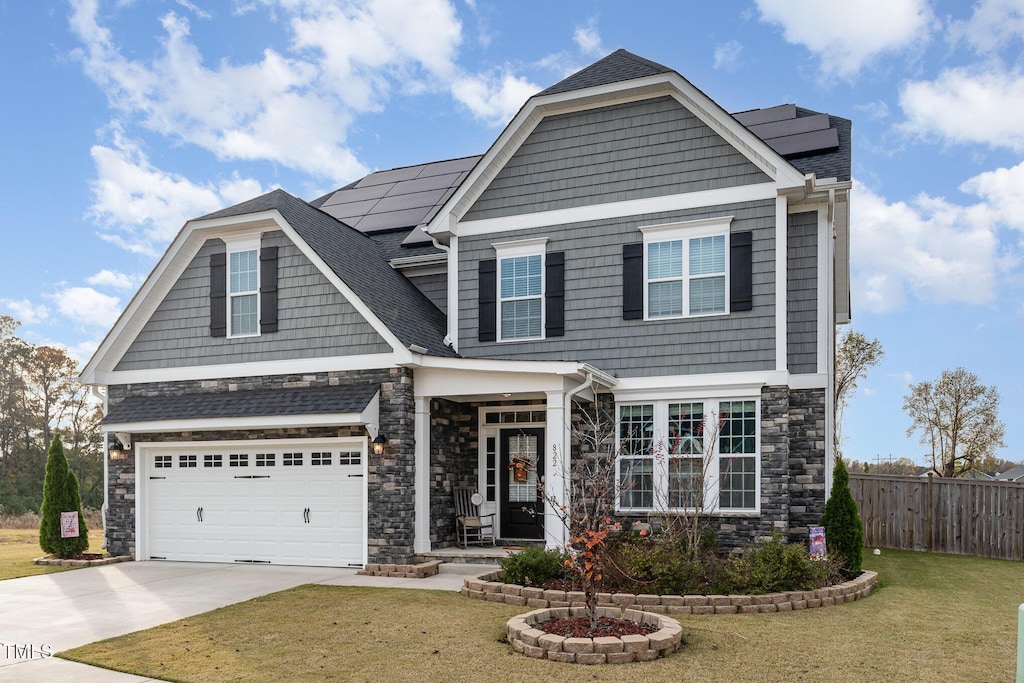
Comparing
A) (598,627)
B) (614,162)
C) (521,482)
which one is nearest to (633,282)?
(614,162)

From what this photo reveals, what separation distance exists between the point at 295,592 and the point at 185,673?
12.1 feet

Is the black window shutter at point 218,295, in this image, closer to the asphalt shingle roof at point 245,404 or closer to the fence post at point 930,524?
the asphalt shingle roof at point 245,404

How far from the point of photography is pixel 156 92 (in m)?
16.5

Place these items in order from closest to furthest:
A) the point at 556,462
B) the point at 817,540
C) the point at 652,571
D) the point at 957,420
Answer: the point at 652,571 → the point at 817,540 → the point at 556,462 → the point at 957,420

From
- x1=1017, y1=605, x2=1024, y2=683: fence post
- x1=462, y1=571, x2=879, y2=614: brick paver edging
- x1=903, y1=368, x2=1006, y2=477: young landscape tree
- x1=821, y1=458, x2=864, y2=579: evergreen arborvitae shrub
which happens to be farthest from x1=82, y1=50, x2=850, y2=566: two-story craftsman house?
x1=903, y1=368, x2=1006, y2=477: young landscape tree

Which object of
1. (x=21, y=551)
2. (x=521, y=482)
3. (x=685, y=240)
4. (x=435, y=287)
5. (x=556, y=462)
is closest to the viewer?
(x=556, y=462)

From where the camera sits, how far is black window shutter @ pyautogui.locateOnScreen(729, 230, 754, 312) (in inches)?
474

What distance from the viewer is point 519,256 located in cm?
1373

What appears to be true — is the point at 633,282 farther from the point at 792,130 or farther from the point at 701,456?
the point at 792,130

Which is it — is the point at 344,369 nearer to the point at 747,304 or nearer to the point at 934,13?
the point at 747,304

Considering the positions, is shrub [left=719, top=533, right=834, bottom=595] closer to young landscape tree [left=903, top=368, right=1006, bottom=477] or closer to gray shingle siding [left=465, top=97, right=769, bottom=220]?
gray shingle siding [left=465, top=97, right=769, bottom=220]

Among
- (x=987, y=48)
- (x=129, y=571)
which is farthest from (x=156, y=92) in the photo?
(x=987, y=48)

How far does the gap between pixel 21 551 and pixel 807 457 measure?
48.3 ft

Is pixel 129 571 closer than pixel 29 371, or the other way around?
pixel 129 571
